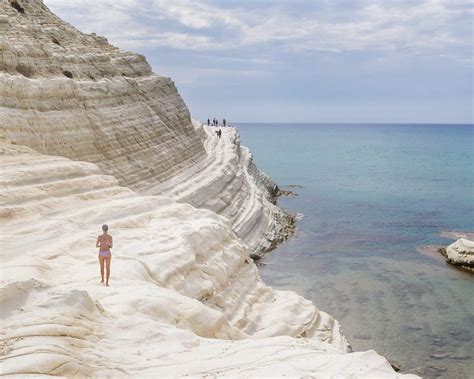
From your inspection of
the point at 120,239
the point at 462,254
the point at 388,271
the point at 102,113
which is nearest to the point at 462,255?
the point at 462,254

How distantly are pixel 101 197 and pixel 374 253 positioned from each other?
1988 cm

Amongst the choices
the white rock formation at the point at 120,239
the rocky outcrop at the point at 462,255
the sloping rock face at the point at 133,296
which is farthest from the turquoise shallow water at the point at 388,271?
the sloping rock face at the point at 133,296

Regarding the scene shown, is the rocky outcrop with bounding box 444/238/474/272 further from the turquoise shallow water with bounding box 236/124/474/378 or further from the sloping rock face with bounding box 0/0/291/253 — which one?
the sloping rock face with bounding box 0/0/291/253

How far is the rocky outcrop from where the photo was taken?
1136 inches

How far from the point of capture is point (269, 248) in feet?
104

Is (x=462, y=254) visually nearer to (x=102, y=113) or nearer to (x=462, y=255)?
(x=462, y=255)

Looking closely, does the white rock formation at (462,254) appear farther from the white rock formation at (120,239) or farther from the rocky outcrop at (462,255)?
the white rock formation at (120,239)

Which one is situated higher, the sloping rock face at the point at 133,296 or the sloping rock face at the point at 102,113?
the sloping rock face at the point at 102,113

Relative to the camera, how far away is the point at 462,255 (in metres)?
29.2

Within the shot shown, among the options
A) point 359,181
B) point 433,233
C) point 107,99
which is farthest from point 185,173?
point 359,181

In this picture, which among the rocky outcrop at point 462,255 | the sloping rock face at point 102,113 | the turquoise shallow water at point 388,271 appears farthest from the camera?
the rocky outcrop at point 462,255

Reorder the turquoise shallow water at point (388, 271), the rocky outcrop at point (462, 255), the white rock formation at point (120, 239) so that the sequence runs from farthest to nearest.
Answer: the rocky outcrop at point (462, 255) → the turquoise shallow water at point (388, 271) → the white rock formation at point (120, 239)

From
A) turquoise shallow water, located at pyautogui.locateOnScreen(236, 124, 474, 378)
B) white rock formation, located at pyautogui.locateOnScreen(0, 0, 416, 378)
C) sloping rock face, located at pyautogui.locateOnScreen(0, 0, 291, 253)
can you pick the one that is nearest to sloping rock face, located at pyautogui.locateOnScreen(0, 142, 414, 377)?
white rock formation, located at pyautogui.locateOnScreen(0, 0, 416, 378)

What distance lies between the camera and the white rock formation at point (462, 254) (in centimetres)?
2886
